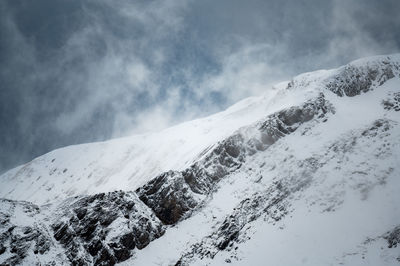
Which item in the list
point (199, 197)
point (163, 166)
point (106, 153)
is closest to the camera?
point (199, 197)

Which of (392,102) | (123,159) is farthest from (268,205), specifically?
(123,159)

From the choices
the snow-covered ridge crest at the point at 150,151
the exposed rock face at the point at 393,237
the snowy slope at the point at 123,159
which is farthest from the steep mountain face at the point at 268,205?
the snowy slope at the point at 123,159

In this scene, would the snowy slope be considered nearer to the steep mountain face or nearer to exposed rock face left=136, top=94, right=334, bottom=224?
exposed rock face left=136, top=94, right=334, bottom=224

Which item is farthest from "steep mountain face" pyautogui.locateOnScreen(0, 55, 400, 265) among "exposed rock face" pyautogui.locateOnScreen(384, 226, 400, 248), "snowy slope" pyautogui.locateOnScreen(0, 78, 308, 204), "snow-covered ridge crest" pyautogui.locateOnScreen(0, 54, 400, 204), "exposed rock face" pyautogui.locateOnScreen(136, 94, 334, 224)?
"snowy slope" pyautogui.locateOnScreen(0, 78, 308, 204)

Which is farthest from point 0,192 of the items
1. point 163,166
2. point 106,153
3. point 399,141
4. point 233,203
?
point 399,141

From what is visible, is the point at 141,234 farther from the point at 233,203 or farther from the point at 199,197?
the point at 233,203

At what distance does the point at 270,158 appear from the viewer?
42.0 metres

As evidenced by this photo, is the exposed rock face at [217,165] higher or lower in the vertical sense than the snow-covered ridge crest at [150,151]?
lower

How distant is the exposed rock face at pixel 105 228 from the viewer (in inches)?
1232

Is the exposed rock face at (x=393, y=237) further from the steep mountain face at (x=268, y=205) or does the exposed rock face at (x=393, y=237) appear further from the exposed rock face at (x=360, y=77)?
the exposed rock face at (x=360, y=77)

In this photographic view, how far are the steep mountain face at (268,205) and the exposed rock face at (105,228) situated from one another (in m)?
0.14

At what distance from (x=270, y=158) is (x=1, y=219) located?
39612 millimetres

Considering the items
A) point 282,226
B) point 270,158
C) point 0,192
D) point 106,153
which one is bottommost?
point 282,226

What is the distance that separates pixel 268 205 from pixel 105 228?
75.3 ft
